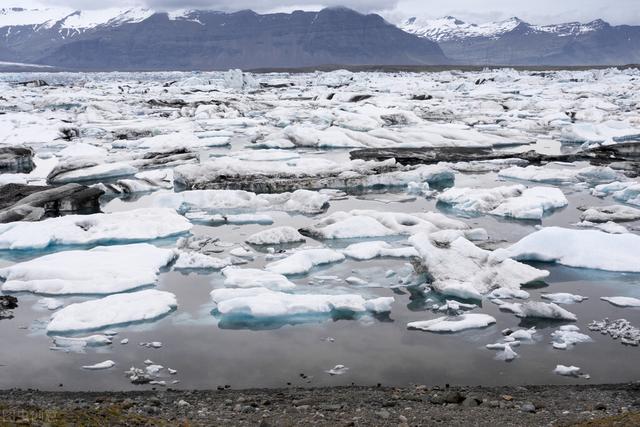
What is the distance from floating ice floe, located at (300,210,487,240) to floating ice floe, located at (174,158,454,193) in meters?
2.83

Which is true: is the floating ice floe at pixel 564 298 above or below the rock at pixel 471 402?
below

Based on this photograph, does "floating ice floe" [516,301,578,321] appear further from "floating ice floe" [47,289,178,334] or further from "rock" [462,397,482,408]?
"floating ice floe" [47,289,178,334]

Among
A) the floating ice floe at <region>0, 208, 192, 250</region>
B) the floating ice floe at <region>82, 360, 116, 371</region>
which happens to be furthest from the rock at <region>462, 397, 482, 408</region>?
the floating ice floe at <region>0, 208, 192, 250</region>

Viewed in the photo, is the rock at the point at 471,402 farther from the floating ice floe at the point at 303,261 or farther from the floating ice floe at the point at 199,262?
the floating ice floe at the point at 199,262

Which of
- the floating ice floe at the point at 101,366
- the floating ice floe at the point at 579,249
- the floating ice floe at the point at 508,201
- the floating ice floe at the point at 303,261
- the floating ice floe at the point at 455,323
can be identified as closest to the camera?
the floating ice floe at the point at 101,366

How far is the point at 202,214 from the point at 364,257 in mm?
3218

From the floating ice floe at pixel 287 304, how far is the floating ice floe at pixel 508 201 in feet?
14.5

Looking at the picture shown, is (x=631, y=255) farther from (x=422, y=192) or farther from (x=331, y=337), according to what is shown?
(x=422, y=192)

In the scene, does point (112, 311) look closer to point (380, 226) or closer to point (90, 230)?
point (90, 230)

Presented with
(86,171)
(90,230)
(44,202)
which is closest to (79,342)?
(90,230)

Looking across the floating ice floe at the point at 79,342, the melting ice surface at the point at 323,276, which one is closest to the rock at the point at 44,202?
the melting ice surface at the point at 323,276

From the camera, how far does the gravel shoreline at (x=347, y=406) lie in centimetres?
383

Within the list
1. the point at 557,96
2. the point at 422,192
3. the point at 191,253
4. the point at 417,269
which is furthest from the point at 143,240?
the point at 557,96

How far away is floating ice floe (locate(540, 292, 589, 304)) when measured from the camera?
6.18 m
